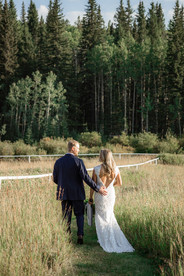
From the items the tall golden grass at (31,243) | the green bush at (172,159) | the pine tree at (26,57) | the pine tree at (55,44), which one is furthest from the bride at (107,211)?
the pine tree at (26,57)

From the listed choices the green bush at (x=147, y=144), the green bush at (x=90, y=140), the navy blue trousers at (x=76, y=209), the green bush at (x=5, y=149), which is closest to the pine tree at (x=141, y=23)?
the green bush at (x=90, y=140)

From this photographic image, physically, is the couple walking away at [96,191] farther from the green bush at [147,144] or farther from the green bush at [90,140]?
the green bush at [90,140]

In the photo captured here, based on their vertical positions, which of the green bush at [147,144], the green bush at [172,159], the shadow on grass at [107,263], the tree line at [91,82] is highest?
the tree line at [91,82]

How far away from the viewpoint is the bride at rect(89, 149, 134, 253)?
5590mm

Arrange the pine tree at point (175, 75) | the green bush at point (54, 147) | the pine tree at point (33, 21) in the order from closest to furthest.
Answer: the green bush at point (54, 147), the pine tree at point (175, 75), the pine tree at point (33, 21)

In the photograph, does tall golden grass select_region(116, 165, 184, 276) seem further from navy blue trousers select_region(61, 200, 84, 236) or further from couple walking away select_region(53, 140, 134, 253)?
navy blue trousers select_region(61, 200, 84, 236)

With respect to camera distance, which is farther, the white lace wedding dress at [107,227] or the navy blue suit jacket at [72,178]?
the white lace wedding dress at [107,227]

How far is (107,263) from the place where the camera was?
5012 mm

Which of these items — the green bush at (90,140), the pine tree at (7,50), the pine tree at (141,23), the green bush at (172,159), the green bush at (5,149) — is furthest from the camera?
the pine tree at (141,23)

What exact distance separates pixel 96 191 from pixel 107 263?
1.22 m

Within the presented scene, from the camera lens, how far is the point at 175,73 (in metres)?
45.5

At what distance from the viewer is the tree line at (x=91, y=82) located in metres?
45.2

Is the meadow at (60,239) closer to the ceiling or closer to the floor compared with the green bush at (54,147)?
closer to the floor

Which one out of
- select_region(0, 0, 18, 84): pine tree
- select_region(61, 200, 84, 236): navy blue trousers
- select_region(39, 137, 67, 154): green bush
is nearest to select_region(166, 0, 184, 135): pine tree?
select_region(39, 137, 67, 154): green bush
